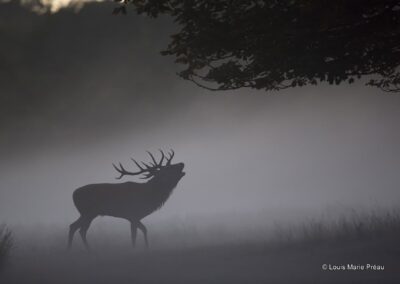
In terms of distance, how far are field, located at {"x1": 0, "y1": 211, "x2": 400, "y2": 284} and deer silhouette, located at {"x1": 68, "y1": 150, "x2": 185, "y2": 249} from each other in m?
0.89

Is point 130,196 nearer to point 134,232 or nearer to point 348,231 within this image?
point 134,232

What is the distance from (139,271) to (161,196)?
621 centimetres

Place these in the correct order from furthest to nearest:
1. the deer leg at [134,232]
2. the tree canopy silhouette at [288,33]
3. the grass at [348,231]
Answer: the deer leg at [134,232] → the grass at [348,231] → the tree canopy silhouette at [288,33]

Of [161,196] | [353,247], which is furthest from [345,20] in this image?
[161,196]

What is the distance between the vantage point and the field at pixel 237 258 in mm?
10000

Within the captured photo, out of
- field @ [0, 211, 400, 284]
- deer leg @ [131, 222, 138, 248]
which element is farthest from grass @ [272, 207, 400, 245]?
deer leg @ [131, 222, 138, 248]

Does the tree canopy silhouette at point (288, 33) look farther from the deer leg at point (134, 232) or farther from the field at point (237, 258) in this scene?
the deer leg at point (134, 232)

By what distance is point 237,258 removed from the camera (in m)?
11.9

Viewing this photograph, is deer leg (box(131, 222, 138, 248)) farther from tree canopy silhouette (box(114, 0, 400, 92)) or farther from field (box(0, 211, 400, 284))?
tree canopy silhouette (box(114, 0, 400, 92))

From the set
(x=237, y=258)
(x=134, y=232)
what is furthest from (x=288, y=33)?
(x=134, y=232)

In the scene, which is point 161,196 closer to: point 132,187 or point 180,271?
point 132,187

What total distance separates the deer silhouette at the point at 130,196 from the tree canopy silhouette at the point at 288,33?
8.61 m

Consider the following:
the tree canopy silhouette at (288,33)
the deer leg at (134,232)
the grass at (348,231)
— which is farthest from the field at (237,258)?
the tree canopy silhouette at (288,33)

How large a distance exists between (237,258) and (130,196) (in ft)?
20.7
